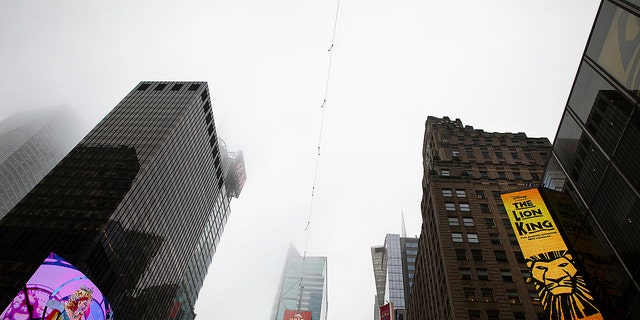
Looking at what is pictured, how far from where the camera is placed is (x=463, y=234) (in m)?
52.4

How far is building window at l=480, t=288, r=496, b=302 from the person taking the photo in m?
44.2

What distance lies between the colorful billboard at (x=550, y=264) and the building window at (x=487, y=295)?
27.1m

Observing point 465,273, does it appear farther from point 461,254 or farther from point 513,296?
point 513,296

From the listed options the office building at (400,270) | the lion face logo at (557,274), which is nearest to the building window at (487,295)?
the lion face logo at (557,274)

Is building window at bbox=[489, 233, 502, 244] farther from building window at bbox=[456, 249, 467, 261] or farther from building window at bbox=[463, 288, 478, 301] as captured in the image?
building window at bbox=[463, 288, 478, 301]

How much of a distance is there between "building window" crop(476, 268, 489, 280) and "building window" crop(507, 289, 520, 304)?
2.73 m

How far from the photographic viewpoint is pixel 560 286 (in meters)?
18.5

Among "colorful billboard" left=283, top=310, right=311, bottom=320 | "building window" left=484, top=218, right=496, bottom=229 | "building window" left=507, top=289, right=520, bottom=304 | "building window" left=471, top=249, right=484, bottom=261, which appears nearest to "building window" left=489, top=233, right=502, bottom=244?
"building window" left=484, top=218, right=496, bottom=229

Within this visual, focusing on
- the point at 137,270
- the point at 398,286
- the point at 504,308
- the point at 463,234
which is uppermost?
the point at 398,286

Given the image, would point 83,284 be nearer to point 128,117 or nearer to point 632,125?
point 632,125

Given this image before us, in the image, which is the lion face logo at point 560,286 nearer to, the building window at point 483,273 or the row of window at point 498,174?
the building window at point 483,273

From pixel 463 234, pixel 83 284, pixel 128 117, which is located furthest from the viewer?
pixel 128 117

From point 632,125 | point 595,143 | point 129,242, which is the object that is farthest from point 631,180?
point 129,242

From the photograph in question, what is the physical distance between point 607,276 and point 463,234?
37400 millimetres
